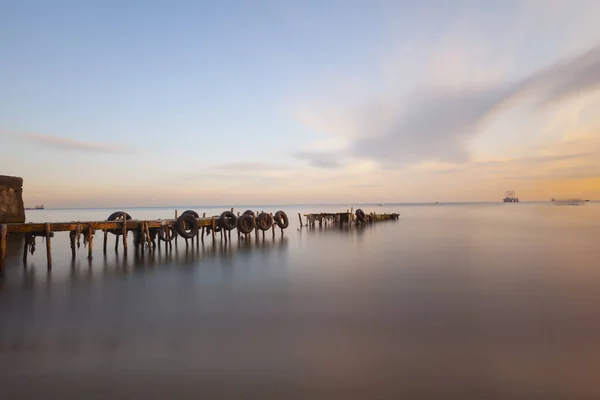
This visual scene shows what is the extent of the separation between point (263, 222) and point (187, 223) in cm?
879

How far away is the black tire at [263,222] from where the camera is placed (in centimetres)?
3142

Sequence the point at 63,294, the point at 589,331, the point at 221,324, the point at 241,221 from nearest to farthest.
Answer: the point at 589,331 < the point at 221,324 < the point at 63,294 < the point at 241,221

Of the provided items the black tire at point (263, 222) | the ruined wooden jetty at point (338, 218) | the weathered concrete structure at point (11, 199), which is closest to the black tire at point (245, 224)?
the black tire at point (263, 222)

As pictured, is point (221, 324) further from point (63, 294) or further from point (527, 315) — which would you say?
point (527, 315)

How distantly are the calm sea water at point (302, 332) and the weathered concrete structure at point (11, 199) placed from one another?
3437mm

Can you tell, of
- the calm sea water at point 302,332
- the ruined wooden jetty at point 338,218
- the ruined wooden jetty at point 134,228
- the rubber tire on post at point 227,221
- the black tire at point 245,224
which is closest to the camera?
the calm sea water at point 302,332

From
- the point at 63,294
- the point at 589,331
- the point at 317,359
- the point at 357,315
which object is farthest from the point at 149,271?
the point at 589,331

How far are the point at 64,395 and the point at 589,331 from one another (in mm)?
10270

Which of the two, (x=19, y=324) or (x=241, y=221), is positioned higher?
(x=241, y=221)

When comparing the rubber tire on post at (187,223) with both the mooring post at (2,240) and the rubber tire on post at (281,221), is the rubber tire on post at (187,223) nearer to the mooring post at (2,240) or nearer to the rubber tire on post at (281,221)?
the mooring post at (2,240)

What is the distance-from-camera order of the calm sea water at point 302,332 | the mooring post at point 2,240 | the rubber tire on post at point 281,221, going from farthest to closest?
the rubber tire on post at point 281,221
the mooring post at point 2,240
the calm sea water at point 302,332

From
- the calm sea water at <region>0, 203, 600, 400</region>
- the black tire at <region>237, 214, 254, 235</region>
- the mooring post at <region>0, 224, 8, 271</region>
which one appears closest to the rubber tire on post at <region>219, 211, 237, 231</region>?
the black tire at <region>237, 214, 254, 235</region>

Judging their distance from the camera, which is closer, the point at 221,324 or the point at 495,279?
the point at 221,324

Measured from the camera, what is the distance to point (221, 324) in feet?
28.8
